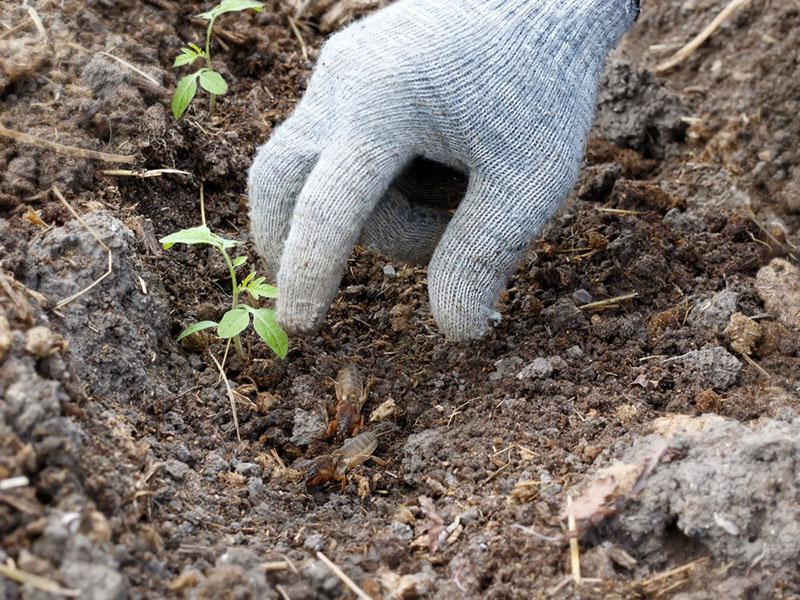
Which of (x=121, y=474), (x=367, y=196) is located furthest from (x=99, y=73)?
(x=121, y=474)

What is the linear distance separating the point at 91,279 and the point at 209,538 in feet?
2.56

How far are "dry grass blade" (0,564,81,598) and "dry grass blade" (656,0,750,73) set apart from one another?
3425mm

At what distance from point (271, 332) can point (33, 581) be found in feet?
3.31

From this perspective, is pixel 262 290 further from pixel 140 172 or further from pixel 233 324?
pixel 140 172

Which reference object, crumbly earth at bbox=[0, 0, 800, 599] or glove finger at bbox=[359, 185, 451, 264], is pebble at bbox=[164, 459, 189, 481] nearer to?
crumbly earth at bbox=[0, 0, 800, 599]

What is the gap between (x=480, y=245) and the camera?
2.37 metres

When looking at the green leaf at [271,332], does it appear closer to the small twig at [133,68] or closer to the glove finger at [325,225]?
the glove finger at [325,225]

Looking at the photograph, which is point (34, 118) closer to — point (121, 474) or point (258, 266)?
point (258, 266)

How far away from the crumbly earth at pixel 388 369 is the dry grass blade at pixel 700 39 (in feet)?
0.95

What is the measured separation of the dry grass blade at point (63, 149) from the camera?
2373mm

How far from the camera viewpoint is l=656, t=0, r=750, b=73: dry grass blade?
3.95 metres

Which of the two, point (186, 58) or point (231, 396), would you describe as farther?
point (186, 58)

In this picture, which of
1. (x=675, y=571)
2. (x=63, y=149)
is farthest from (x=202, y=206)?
(x=675, y=571)

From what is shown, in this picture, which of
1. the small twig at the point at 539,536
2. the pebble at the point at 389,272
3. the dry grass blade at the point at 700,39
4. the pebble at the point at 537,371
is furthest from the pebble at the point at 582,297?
the dry grass blade at the point at 700,39
